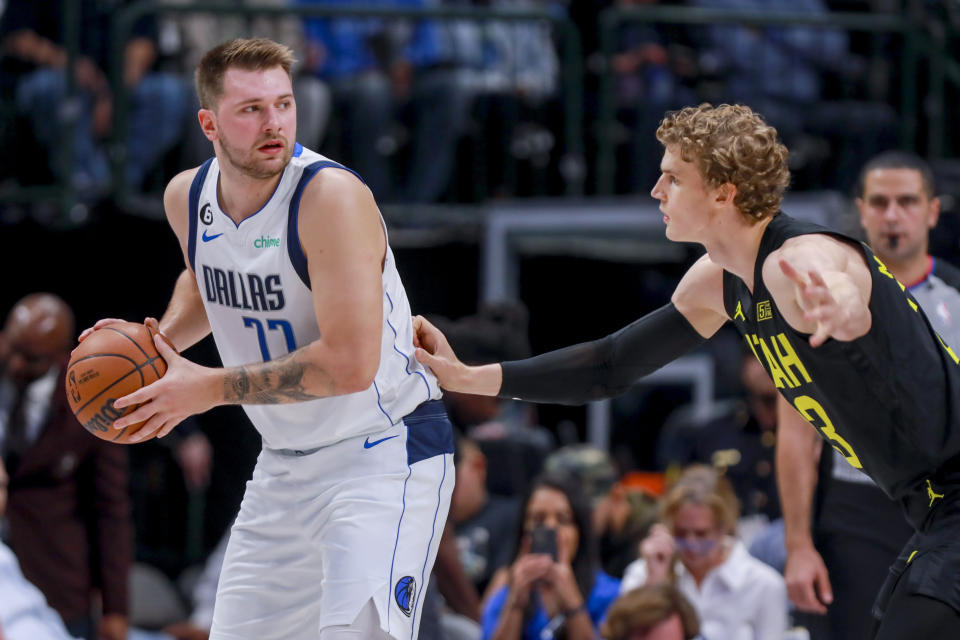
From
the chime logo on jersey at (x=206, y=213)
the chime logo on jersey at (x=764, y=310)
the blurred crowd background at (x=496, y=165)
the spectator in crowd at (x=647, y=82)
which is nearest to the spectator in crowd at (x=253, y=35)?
the blurred crowd background at (x=496, y=165)

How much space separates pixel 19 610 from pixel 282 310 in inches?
86.2

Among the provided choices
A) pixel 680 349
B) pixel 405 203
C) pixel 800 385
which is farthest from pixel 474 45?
pixel 800 385

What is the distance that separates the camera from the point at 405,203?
374 inches

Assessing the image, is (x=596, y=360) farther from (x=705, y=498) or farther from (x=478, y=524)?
(x=478, y=524)

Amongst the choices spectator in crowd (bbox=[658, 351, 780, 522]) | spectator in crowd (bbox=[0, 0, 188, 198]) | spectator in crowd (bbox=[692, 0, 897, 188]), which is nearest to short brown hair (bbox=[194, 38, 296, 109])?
spectator in crowd (bbox=[658, 351, 780, 522])

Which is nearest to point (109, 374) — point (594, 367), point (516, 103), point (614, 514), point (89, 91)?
point (594, 367)

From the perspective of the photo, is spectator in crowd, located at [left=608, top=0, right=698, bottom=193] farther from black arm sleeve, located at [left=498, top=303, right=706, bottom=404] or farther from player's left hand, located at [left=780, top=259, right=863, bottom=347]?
player's left hand, located at [left=780, top=259, right=863, bottom=347]

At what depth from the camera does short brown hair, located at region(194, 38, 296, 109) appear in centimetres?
393

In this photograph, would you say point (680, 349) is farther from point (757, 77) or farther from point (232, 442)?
point (757, 77)

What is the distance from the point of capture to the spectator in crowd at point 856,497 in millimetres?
5059

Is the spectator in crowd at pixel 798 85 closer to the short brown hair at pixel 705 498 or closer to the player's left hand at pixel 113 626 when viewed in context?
the short brown hair at pixel 705 498

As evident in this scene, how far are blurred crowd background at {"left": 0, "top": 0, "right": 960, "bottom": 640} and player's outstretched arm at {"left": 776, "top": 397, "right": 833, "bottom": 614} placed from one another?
2.40m

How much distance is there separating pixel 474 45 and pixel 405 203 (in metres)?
1.17

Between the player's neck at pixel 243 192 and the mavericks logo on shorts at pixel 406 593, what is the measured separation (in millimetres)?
1115
